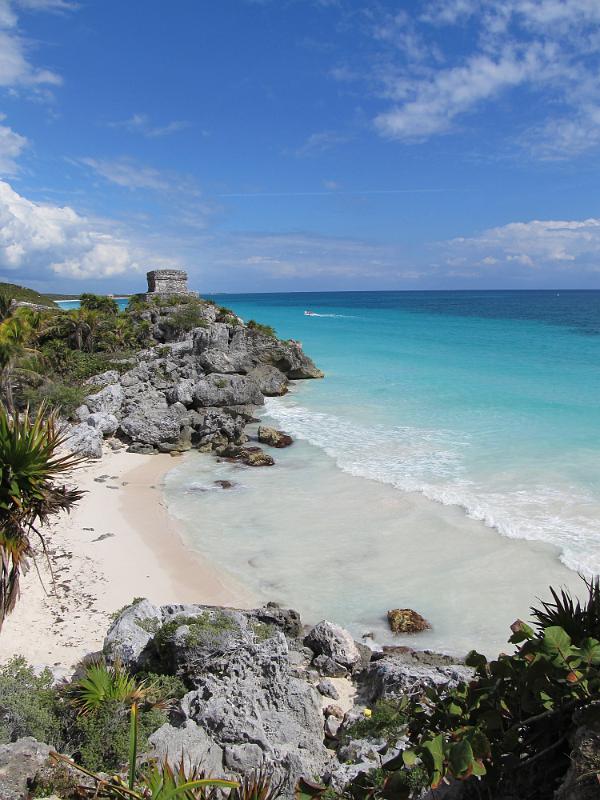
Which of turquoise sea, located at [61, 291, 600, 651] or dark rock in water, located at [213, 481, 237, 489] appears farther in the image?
dark rock in water, located at [213, 481, 237, 489]

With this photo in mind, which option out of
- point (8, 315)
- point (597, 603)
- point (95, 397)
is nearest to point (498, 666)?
point (597, 603)

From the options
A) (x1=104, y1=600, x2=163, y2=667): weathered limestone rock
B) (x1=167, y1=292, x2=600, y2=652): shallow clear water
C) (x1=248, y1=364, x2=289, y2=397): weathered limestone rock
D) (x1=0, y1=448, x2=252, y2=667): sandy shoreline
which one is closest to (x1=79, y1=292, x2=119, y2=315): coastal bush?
(x1=248, y1=364, x2=289, y2=397): weathered limestone rock

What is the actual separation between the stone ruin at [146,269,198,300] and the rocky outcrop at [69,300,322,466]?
3.83 metres

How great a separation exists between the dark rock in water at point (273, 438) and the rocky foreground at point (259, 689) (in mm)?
10877

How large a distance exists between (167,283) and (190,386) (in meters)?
19.9

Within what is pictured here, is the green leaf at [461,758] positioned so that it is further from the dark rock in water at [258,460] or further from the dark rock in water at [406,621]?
the dark rock in water at [258,460]

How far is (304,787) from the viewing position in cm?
338

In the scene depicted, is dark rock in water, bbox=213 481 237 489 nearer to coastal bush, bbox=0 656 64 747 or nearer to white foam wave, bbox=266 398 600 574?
white foam wave, bbox=266 398 600 574

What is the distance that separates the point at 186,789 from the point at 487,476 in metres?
13.3

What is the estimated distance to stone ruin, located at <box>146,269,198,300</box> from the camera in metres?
40.6

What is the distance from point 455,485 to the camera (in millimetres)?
14805

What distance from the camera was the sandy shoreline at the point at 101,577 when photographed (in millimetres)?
8203

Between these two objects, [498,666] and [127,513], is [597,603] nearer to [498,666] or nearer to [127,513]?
[498,666]

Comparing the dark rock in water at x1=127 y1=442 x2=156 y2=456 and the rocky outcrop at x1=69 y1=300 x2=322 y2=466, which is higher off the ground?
the rocky outcrop at x1=69 y1=300 x2=322 y2=466
